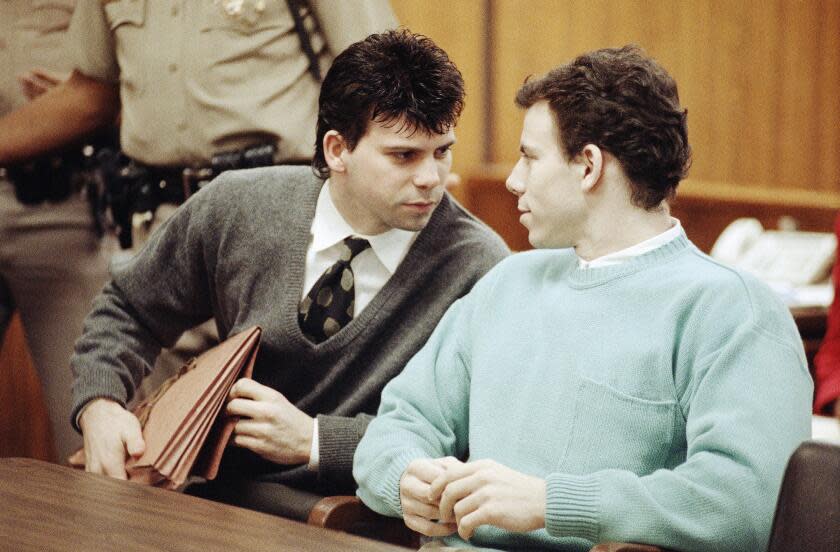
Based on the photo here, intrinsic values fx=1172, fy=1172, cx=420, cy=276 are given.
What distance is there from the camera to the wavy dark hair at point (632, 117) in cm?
165

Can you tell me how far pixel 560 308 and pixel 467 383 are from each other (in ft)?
0.72

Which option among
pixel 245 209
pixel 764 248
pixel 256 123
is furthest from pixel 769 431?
pixel 764 248

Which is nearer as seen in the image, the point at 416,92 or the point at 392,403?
the point at 392,403

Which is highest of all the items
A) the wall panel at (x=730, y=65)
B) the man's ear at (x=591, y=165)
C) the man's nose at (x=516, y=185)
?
the man's ear at (x=591, y=165)

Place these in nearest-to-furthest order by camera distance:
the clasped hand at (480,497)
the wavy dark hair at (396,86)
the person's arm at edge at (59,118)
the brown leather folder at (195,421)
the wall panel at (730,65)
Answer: the clasped hand at (480,497) < the brown leather folder at (195,421) < the wavy dark hair at (396,86) < the person's arm at edge at (59,118) < the wall panel at (730,65)

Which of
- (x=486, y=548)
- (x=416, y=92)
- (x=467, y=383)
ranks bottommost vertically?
(x=486, y=548)

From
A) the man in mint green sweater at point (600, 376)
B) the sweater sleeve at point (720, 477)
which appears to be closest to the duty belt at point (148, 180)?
the man in mint green sweater at point (600, 376)

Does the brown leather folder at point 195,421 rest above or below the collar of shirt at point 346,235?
below

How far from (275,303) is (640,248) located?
727 millimetres

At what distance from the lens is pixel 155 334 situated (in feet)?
7.59

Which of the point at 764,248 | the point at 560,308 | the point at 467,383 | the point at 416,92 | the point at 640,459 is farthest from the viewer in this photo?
the point at 764,248

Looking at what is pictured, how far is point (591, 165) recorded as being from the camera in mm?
1688

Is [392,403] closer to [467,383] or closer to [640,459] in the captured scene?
[467,383]

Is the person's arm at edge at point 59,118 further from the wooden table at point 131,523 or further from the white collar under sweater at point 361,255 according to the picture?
the wooden table at point 131,523
